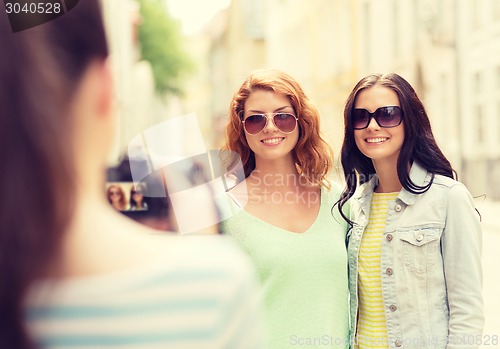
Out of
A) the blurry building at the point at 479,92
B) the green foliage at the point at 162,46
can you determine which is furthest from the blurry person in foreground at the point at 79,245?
the green foliage at the point at 162,46

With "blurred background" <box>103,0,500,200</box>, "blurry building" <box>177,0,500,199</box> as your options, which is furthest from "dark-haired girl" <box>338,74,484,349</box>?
"blurry building" <box>177,0,500,199</box>

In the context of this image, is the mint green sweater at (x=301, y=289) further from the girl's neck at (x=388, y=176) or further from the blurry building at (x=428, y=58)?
the blurry building at (x=428, y=58)

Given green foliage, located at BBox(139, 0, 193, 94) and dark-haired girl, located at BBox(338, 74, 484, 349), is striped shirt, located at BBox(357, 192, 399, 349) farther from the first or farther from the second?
green foliage, located at BBox(139, 0, 193, 94)

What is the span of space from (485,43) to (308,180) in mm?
12510

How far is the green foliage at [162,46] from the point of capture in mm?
24781

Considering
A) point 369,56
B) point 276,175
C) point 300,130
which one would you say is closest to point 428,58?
point 369,56

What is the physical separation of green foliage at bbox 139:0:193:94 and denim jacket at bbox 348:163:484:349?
23.2 meters

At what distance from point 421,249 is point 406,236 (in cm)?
5

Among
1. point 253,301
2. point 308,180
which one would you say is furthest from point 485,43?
point 253,301

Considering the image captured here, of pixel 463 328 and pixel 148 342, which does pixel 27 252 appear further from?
pixel 463 328

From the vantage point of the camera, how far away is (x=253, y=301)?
1.92ft

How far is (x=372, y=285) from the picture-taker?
1.88 metres

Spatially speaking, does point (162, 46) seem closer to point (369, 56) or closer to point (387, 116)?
point (369, 56)

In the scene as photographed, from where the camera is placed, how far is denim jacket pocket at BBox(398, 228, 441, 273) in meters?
1.78
